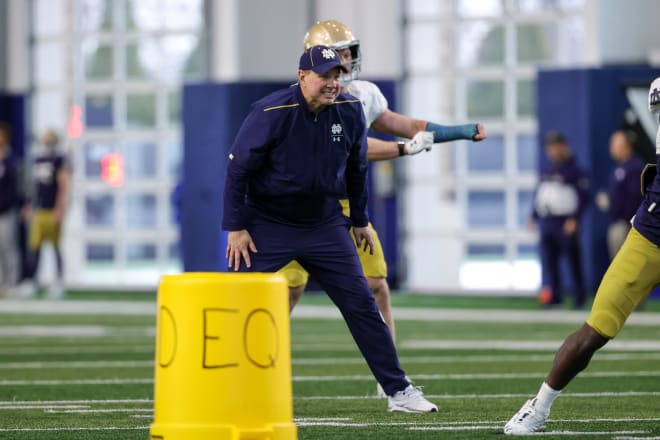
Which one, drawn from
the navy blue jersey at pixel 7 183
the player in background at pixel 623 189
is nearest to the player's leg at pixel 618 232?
the player in background at pixel 623 189

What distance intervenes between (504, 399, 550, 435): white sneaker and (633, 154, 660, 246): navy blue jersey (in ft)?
2.85

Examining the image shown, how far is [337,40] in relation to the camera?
8.48 meters

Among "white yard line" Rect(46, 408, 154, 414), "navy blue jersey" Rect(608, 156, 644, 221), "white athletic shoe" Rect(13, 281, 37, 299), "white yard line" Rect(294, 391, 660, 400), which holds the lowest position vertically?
"white athletic shoe" Rect(13, 281, 37, 299)

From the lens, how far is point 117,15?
24984 mm

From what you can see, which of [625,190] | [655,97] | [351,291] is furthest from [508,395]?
[625,190]

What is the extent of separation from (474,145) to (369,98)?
1447 cm

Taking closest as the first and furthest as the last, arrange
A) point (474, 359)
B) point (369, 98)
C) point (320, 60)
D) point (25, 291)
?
point (320, 60) → point (369, 98) → point (474, 359) → point (25, 291)

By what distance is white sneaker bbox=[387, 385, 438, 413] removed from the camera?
7906mm

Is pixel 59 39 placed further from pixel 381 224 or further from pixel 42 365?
pixel 42 365

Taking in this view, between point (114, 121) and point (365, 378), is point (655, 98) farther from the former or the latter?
point (114, 121)

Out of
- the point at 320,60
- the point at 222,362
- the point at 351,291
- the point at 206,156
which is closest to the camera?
the point at 222,362

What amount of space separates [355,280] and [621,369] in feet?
12.0

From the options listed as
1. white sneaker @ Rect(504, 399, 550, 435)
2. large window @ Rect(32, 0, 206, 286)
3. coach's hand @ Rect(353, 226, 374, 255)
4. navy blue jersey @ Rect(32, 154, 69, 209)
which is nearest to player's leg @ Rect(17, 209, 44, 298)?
navy blue jersey @ Rect(32, 154, 69, 209)

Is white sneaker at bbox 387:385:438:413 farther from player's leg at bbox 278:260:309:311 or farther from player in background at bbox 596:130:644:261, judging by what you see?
player in background at bbox 596:130:644:261
